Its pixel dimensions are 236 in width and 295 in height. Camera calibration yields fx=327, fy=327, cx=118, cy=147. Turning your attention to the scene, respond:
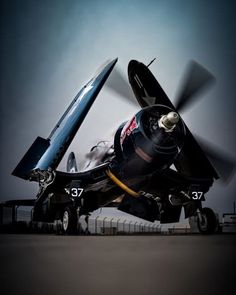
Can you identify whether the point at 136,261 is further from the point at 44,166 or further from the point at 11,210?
the point at 11,210

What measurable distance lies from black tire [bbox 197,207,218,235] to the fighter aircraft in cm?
2

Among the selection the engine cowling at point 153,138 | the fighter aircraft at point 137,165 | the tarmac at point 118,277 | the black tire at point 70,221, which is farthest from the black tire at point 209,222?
the tarmac at point 118,277

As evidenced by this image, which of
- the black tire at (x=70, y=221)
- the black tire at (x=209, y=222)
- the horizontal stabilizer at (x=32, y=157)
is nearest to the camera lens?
the horizontal stabilizer at (x=32, y=157)

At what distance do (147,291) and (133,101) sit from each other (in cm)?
482

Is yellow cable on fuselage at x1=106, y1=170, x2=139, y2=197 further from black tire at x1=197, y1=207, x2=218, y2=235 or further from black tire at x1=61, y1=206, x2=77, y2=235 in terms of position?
black tire at x1=197, y1=207, x2=218, y2=235

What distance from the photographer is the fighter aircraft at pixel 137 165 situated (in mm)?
4816

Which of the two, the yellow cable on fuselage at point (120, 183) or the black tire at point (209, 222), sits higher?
the yellow cable on fuselage at point (120, 183)

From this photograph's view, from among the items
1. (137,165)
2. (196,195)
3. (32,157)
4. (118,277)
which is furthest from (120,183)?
(118,277)

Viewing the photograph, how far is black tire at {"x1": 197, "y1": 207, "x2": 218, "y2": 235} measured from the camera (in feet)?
20.8

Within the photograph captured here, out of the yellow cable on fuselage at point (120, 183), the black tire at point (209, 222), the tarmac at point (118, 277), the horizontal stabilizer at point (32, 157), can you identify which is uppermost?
the horizontal stabilizer at point (32, 157)

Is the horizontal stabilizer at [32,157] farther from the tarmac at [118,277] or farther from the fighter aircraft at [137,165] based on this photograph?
the tarmac at [118,277]

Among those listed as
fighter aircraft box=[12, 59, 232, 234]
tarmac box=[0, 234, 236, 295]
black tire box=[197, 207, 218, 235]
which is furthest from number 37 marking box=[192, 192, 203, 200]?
tarmac box=[0, 234, 236, 295]

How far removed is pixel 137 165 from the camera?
5215mm

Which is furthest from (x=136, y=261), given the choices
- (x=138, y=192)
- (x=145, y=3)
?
(x=145, y=3)
